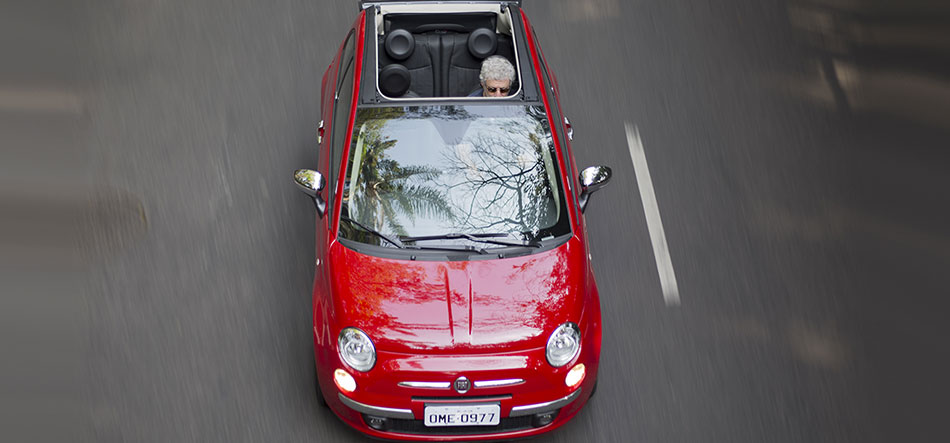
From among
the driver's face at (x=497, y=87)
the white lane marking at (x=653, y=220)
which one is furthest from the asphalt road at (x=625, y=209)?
the driver's face at (x=497, y=87)

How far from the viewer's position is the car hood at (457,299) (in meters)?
4.93

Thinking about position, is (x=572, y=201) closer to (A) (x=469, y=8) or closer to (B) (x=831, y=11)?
(A) (x=469, y=8)

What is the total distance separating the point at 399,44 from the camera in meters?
6.71

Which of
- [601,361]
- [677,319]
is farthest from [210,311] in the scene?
[677,319]

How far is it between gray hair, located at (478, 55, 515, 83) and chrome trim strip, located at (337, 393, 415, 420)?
256cm

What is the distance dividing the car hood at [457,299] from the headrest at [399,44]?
2037 mm

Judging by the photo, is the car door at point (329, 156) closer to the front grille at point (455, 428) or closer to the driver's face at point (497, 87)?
the front grille at point (455, 428)

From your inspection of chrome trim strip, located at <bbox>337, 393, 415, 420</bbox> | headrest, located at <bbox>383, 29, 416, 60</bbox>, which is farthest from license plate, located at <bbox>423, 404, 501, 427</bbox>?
headrest, located at <bbox>383, 29, 416, 60</bbox>

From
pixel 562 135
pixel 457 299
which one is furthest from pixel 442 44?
pixel 457 299

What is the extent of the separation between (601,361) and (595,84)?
3415mm

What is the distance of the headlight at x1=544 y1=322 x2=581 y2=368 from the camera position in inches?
197

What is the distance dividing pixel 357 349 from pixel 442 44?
297 cm

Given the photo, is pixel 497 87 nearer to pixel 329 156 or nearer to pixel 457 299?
pixel 329 156

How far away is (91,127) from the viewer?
761 cm
